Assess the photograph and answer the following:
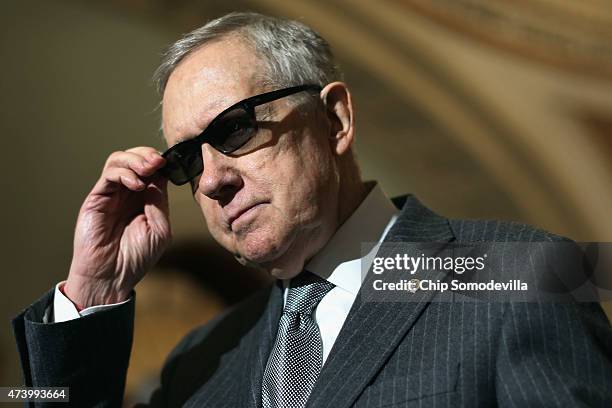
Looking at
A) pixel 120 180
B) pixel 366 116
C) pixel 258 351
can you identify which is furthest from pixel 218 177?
pixel 366 116

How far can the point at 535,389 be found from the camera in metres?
1.20

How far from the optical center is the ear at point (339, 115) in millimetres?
1591

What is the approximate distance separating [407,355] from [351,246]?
281 millimetres

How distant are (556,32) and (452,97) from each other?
48 centimetres

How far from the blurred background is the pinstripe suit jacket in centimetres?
128

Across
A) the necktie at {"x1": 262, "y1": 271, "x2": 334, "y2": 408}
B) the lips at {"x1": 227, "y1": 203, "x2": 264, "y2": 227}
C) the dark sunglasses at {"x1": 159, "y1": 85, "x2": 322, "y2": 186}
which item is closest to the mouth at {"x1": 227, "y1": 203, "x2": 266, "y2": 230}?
the lips at {"x1": 227, "y1": 203, "x2": 264, "y2": 227}

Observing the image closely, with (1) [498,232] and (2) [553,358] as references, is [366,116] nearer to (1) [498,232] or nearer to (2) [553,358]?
(1) [498,232]

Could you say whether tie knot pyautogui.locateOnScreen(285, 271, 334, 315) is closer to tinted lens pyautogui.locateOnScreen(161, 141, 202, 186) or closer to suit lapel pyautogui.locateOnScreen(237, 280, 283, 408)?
suit lapel pyautogui.locateOnScreen(237, 280, 283, 408)

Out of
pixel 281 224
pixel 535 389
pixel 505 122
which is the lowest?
pixel 505 122

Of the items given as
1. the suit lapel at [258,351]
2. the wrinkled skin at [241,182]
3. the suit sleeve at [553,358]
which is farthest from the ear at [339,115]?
the suit sleeve at [553,358]

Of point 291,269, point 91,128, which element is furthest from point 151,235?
point 91,128

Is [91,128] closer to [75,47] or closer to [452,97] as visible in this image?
[75,47]

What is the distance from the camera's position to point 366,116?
11.0ft

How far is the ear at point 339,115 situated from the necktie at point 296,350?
0.27 metres
